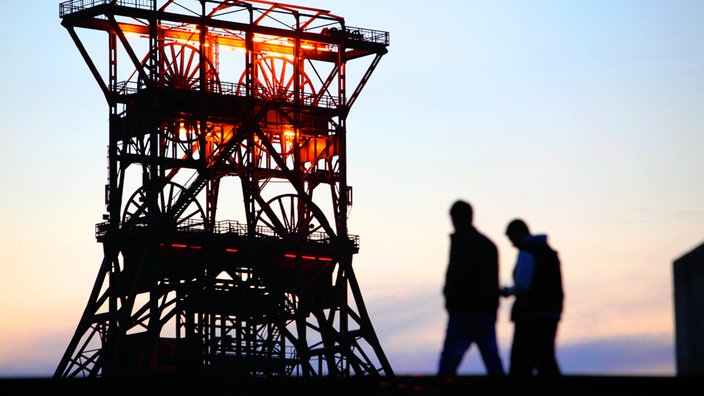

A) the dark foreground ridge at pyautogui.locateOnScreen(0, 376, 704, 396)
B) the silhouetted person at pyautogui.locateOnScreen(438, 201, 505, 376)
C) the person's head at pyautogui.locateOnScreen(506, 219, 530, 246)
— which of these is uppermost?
the person's head at pyautogui.locateOnScreen(506, 219, 530, 246)

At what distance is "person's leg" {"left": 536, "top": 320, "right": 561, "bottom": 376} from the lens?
25.2 m

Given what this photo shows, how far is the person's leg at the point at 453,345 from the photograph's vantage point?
81.7 feet

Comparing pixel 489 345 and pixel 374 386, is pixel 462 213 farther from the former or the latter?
pixel 374 386

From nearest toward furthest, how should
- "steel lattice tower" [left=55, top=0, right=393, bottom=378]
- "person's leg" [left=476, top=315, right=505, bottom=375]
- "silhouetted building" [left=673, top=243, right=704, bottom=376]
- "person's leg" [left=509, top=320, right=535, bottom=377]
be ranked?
1. "person's leg" [left=476, top=315, right=505, bottom=375]
2. "person's leg" [left=509, top=320, right=535, bottom=377]
3. "silhouetted building" [left=673, top=243, right=704, bottom=376]
4. "steel lattice tower" [left=55, top=0, right=393, bottom=378]

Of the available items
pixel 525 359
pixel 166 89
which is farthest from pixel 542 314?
pixel 166 89

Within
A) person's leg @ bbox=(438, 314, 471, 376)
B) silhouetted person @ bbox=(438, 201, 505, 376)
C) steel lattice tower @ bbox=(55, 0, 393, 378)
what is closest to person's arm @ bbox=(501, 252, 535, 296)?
silhouetted person @ bbox=(438, 201, 505, 376)

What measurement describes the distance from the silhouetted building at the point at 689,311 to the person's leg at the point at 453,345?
14.8 feet

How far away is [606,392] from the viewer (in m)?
23.2

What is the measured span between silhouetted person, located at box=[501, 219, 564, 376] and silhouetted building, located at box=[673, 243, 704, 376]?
3282 millimetres

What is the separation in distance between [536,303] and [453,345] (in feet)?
4.14

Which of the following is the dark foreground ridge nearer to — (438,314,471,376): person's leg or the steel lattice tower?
(438,314,471,376): person's leg

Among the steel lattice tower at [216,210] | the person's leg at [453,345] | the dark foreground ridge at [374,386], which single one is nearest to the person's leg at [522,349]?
the person's leg at [453,345]

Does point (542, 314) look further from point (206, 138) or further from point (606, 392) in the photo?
point (206, 138)

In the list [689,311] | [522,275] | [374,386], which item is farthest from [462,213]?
[689,311]
